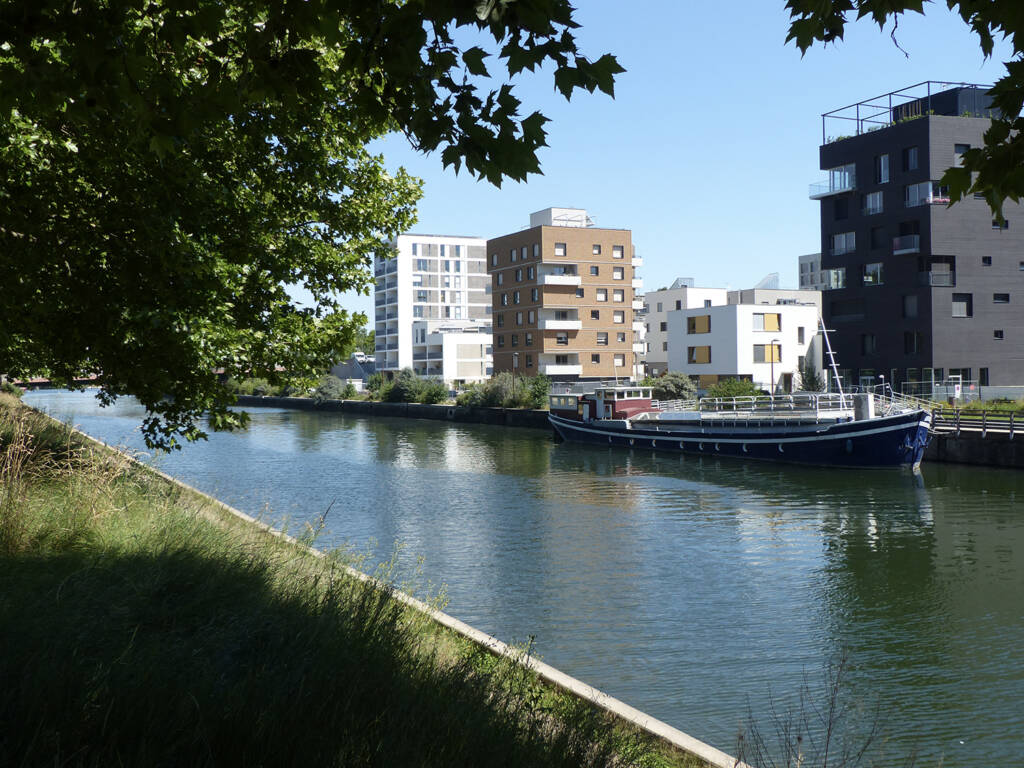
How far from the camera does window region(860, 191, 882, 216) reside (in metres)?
53.9

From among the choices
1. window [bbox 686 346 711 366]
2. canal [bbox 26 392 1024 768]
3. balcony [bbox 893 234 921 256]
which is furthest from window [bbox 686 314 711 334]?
canal [bbox 26 392 1024 768]

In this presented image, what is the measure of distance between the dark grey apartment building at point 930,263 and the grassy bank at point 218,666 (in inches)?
1943

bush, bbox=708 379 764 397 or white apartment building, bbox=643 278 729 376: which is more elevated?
white apartment building, bbox=643 278 729 376

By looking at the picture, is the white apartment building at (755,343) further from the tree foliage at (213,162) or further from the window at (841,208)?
the tree foliage at (213,162)

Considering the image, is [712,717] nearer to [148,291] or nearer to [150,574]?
[150,574]

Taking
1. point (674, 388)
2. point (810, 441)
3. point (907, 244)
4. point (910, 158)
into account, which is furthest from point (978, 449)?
point (674, 388)

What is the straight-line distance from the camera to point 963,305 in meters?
50.8

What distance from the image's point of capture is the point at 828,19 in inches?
193

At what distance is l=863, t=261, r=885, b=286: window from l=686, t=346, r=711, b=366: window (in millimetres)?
17933

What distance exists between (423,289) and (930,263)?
8607cm

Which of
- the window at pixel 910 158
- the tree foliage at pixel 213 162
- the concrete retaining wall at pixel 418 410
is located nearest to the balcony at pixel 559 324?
the concrete retaining wall at pixel 418 410

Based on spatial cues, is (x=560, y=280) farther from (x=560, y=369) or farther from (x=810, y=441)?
(x=810, y=441)

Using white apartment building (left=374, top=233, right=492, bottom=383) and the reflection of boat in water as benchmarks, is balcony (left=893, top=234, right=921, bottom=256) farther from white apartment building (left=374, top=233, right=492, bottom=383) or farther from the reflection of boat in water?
white apartment building (left=374, top=233, right=492, bottom=383)

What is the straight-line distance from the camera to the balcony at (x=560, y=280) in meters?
78.7
